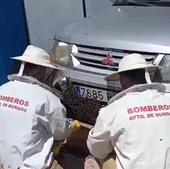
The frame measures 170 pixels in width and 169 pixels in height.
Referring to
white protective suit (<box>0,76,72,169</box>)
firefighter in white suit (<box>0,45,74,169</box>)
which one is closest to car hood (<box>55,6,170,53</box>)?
firefighter in white suit (<box>0,45,74,169</box>)

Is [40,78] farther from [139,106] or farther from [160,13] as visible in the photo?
[160,13]

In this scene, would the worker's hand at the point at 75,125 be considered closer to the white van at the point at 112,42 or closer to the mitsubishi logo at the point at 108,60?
the white van at the point at 112,42

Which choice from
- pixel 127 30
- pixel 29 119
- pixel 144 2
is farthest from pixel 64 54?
pixel 29 119

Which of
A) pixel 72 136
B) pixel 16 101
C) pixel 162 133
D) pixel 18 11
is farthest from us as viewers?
pixel 18 11

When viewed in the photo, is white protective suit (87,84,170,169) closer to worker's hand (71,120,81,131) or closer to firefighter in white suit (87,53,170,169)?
firefighter in white suit (87,53,170,169)

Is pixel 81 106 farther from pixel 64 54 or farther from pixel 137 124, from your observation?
pixel 137 124

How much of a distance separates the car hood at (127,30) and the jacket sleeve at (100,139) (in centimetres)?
98

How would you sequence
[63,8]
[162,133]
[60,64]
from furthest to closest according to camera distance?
1. [63,8]
2. [60,64]
3. [162,133]

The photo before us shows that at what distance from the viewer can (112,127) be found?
3098mm

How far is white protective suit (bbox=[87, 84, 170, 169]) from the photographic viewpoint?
2.98m

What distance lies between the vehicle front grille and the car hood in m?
0.05

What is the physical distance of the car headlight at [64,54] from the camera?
178 inches

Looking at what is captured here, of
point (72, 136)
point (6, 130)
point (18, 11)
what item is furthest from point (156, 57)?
point (18, 11)

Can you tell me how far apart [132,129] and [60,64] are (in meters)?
1.75
